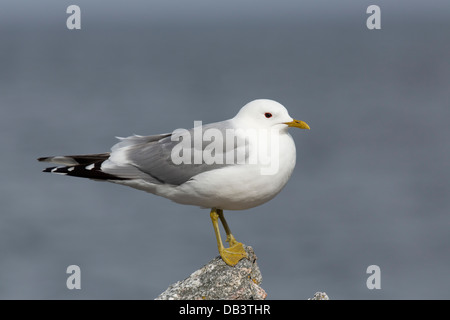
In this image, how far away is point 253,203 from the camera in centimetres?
861

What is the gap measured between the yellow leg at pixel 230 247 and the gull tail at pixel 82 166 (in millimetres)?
1267

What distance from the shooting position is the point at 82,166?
919 cm

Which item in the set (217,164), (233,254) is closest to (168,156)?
(217,164)

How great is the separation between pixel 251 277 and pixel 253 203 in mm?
1005

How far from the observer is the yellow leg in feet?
29.4

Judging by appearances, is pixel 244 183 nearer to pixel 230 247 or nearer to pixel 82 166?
pixel 230 247

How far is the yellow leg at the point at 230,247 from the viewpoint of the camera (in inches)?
352

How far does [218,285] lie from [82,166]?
2263 millimetres

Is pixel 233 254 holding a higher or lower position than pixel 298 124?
lower

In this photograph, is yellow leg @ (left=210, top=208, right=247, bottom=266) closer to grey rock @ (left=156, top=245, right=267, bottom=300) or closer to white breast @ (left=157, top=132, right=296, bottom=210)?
grey rock @ (left=156, top=245, right=267, bottom=300)

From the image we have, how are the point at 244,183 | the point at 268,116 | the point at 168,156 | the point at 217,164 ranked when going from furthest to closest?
1. the point at 168,156
2. the point at 268,116
3. the point at 217,164
4. the point at 244,183

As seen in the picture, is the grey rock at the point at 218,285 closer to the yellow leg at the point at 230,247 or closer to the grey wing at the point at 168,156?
the yellow leg at the point at 230,247
